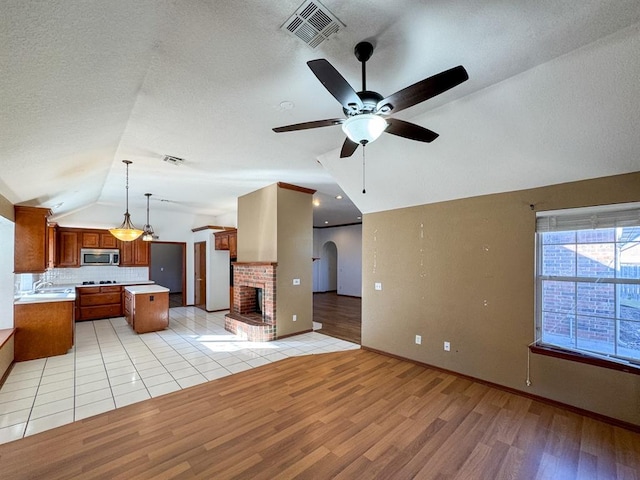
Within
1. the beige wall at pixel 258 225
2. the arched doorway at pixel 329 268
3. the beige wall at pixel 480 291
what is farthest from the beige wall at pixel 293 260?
the arched doorway at pixel 329 268

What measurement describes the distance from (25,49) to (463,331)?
442 centimetres

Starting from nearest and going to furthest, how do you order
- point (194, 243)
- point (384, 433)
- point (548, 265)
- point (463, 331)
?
point (384, 433) → point (548, 265) → point (463, 331) → point (194, 243)

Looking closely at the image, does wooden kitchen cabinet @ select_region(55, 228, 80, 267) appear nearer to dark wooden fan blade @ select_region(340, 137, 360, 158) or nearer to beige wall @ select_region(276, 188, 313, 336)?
beige wall @ select_region(276, 188, 313, 336)

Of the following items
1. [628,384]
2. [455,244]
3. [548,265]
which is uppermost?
[455,244]

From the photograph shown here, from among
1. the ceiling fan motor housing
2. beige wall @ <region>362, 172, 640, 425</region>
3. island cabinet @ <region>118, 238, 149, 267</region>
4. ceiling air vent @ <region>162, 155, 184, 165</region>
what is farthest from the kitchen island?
the ceiling fan motor housing

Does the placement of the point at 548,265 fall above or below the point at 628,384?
above

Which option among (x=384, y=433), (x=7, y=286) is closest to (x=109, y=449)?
(x=384, y=433)

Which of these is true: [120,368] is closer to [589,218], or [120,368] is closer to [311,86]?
[311,86]

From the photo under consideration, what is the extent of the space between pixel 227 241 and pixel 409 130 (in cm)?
635

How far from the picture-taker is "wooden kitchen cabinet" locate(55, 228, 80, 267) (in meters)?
6.88

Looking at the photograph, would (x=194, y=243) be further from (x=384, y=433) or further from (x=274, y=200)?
(x=384, y=433)

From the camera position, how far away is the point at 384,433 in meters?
2.46

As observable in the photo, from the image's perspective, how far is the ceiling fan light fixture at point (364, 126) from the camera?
1.75m

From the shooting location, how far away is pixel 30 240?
418 centimetres
